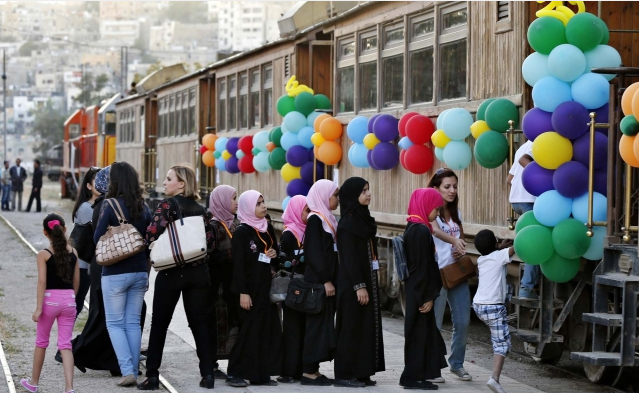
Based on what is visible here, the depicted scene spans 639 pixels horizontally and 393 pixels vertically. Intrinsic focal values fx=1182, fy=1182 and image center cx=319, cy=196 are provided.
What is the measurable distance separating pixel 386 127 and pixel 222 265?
4456 millimetres

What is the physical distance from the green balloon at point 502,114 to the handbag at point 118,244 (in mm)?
3388

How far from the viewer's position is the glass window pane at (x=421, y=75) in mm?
12531

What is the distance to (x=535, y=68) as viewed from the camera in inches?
371

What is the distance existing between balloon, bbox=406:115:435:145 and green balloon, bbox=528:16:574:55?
3.02 m

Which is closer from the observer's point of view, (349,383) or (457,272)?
(349,383)

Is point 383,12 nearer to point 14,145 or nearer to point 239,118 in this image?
point 239,118

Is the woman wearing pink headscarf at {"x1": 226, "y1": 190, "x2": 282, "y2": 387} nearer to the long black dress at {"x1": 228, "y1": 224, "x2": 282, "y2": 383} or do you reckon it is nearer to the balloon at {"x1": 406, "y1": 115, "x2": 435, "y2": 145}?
the long black dress at {"x1": 228, "y1": 224, "x2": 282, "y2": 383}

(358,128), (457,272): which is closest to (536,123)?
(457,272)

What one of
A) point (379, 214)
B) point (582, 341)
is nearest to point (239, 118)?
point (379, 214)

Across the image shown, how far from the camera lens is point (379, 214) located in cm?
1395

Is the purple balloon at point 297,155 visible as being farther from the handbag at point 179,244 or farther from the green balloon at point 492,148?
the handbag at point 179,244

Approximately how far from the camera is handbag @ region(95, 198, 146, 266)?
8516 mm

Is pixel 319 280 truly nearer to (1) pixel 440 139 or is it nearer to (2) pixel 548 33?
(2) pixel 548 33

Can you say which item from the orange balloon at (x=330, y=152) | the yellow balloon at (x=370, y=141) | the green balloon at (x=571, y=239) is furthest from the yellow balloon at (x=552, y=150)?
the orange balloon at (x=330, y=152)
